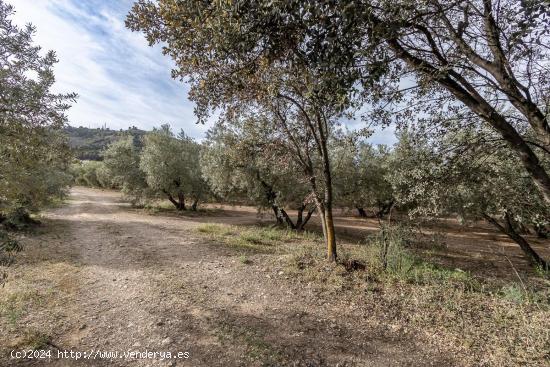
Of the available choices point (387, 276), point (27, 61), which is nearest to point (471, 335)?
point (387, 276)

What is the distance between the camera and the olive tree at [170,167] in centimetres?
2116

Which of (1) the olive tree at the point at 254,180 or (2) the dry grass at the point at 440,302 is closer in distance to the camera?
(2) the dry grass at the point at 440,302

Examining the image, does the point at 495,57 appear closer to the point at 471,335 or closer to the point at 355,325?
the point at 471,335

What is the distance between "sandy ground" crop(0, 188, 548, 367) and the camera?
3791mm

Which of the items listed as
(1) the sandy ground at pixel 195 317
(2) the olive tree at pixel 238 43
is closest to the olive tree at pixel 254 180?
(1) the sandy ground at pixel 195 317

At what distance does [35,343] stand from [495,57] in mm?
7952

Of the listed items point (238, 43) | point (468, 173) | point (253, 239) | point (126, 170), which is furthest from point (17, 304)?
point (126, 170)

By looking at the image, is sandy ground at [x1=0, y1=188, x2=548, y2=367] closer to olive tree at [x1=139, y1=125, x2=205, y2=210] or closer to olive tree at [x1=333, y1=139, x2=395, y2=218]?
olive tree at [x1=333, y1=139, x2=395, y2=218]

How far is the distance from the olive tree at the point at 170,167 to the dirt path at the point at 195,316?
13254mm

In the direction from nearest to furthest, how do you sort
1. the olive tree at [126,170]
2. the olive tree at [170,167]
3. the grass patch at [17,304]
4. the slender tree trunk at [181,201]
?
the grass patch at [17,304] → the olive tree at [170,167] → the slender tree trunk at [181,201] → the olive tree at [126,170]

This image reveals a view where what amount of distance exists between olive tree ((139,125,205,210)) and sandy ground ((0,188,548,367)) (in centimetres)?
1331

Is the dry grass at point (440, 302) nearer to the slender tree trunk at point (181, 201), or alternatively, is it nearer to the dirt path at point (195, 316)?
the dirt path at point (195, 316)

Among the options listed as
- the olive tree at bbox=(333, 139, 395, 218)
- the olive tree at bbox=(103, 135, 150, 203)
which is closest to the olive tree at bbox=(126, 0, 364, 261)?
the olive tree at bbox=(333, 139, 395, 218)

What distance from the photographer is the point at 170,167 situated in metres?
21.6
